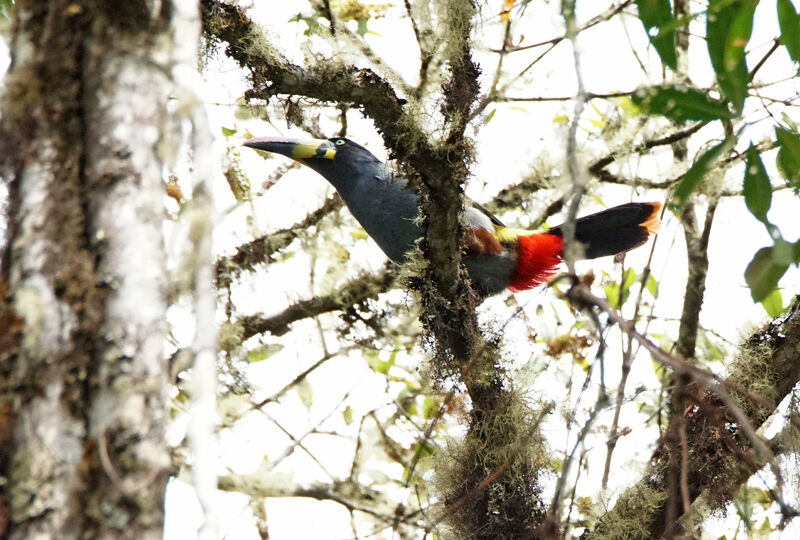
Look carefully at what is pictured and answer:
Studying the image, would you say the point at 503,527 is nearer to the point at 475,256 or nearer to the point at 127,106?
the point at 475,256

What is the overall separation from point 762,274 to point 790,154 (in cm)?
29

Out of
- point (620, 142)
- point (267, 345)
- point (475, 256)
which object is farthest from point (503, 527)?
point (620, 142)

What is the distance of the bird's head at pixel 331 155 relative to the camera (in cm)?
384

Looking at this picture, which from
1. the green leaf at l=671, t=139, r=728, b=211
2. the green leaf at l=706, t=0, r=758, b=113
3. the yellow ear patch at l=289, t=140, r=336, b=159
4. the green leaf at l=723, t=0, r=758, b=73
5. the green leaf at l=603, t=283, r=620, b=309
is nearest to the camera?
the green leaf at l=723, t=0, r=758, b=73

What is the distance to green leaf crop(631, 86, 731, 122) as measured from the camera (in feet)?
5.55

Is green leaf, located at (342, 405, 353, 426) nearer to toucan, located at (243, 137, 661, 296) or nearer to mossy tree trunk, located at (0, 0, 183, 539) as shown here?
toucan, located at (243, 137, 661, 296)

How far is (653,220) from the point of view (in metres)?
4.02

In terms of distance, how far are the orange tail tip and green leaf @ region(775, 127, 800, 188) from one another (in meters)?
2.13

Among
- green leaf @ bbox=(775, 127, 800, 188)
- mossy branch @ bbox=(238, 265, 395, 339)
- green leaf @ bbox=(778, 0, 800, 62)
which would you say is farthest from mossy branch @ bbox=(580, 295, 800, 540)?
mossy branch @ bbox=(238, 265, 395, 339)

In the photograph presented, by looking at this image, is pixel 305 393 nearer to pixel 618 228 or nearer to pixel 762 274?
pixel 618 228

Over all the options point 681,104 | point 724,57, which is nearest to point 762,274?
point 681,104

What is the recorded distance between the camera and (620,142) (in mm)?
3709

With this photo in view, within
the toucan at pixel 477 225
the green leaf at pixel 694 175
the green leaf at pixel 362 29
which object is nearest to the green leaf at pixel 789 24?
the green leaf at pixel 694 175

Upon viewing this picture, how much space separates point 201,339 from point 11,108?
410mm
